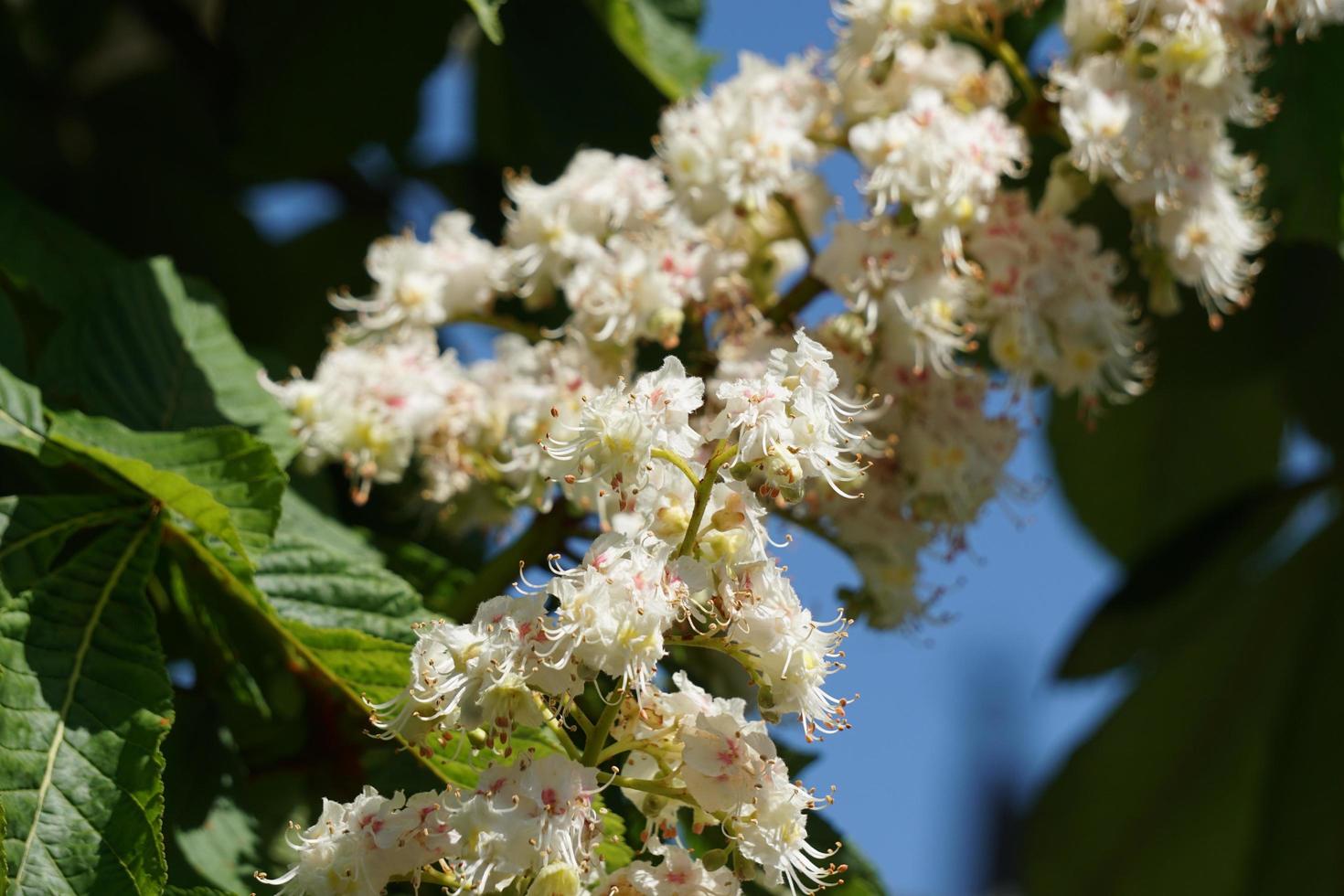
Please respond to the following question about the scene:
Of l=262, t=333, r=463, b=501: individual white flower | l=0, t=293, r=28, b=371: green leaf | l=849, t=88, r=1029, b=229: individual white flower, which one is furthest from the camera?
l=262, t=333, r=463, b=501: individual white flower

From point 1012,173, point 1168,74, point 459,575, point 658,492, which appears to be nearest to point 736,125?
point 1012,173

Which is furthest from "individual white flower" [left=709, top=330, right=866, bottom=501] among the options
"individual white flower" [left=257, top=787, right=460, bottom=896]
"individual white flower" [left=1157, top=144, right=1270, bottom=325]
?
"individual white flower" [left=1157, top=144, right=1270, bottom=325]

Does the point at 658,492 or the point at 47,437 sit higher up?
the point at 658,492

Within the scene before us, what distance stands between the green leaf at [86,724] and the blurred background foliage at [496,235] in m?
0.20

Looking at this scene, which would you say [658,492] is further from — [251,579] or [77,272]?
[77,272]

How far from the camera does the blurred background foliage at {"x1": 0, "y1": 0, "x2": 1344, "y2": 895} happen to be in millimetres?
1842

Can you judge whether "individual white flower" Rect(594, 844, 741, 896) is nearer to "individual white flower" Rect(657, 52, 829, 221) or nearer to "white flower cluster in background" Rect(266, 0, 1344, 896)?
"white flower cluster in background" Rect(266, 0, 1344, 896)

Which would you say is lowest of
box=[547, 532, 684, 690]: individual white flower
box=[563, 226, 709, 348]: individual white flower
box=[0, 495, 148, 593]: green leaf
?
box=[0, 495, 148, 593]: green leaf

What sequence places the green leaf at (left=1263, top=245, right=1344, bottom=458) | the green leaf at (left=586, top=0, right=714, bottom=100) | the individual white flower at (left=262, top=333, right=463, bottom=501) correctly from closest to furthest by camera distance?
the individual white flower at (left=262, top=333, right=463, bottom=501) < the green leaf at (left=586, top=0, right=714, bottom=100) < the green leaf at (left=1263, top=245, right=1344, bottom=458)

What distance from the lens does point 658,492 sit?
1.24 metres

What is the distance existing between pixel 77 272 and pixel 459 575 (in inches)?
24.2

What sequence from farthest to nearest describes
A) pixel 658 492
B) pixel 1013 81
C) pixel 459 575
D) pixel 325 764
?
A: pixel 1013 81 → pixel 459 575 → pixel 325 764 → pixel 658 492

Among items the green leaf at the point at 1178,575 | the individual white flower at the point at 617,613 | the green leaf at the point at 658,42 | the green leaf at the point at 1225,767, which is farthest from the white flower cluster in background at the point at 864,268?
the green leaf at the point at 1225,767

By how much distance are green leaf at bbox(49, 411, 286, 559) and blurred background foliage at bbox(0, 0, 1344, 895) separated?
157 mm
